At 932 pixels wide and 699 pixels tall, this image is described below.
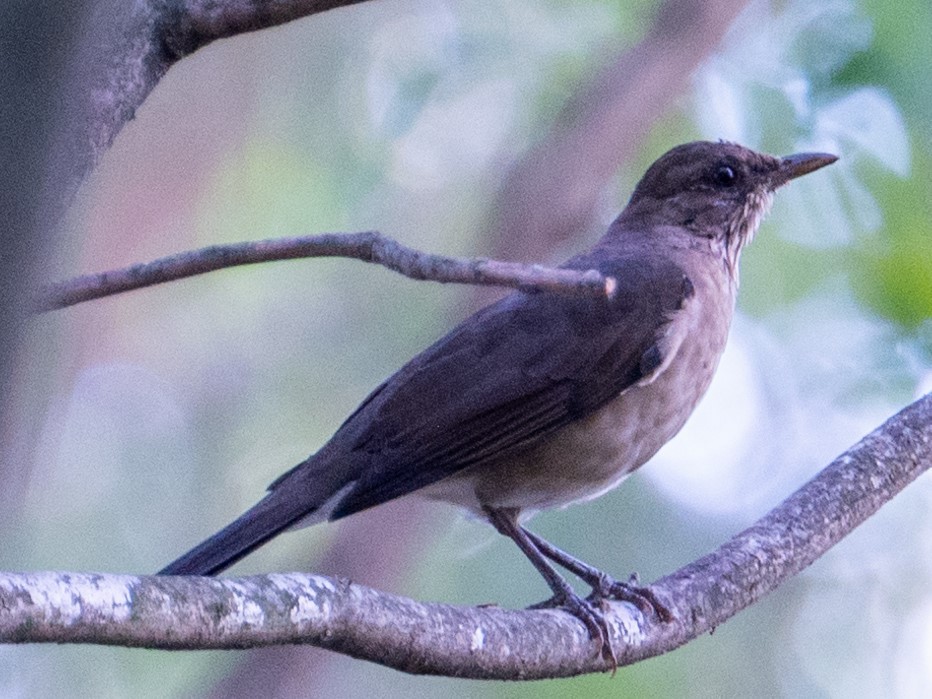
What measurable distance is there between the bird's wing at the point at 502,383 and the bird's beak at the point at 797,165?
90 centimetres

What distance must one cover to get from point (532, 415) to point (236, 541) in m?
1.17

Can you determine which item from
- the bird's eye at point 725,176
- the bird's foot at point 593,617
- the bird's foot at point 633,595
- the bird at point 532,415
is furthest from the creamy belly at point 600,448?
the bird's eye at point 725,176

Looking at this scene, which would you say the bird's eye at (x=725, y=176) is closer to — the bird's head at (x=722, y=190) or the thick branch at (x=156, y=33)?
the bird's head at (x=722, y=190)

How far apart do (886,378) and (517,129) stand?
3.81 metres

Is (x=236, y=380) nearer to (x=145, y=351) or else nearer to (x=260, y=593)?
(x=145, y=351)

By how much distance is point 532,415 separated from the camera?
485 cm

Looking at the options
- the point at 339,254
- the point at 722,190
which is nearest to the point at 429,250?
the point at 722,190

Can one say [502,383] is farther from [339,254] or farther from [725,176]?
[339,254]

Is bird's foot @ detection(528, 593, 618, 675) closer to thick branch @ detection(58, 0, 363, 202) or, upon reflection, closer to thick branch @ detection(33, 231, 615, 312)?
thick branch @ detection(33, 231, 615, 312)

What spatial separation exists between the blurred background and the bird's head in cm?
75

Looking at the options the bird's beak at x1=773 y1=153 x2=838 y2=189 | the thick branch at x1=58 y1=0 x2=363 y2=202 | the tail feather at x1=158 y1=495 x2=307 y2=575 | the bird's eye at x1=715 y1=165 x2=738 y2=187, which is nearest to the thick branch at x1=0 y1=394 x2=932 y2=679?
the tail feather at x1=158 y1=495 x2=307 y2=575

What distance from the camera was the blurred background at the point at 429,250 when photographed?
6.55 metres

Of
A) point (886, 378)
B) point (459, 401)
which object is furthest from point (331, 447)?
point (886, 378)

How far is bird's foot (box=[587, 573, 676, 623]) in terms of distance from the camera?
163 inches
